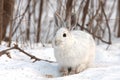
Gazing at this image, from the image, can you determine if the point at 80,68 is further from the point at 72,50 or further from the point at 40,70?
the point at 40,70

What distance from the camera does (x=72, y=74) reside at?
439 centimetres

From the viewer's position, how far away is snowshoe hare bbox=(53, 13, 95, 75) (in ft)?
13.6

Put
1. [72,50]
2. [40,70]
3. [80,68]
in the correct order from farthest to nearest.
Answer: [40,70] → [80,68] → [72,50]

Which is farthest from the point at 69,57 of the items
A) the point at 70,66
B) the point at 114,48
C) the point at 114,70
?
the point at 114,48

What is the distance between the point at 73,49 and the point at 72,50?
0.02 meters

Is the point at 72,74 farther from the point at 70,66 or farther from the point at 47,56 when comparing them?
the point at 47,56

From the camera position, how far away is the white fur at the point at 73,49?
164 inches

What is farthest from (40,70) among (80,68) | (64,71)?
(80,68)

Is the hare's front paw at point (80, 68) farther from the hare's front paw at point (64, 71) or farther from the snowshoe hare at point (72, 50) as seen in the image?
the hare's front paw at point (64, 71)

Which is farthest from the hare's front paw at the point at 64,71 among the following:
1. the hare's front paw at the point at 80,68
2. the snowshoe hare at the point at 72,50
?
the hare's front paw at the point at 80,68

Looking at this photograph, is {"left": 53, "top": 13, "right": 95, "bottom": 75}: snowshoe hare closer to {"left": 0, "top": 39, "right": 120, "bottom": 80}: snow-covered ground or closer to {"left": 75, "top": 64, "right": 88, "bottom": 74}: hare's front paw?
{"left": 75, "top": 64, "right": 88, "bottom": 74}: hare's front paw

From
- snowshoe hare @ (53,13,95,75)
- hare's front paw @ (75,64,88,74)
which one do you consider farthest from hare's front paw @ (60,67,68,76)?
hare's front paw @ (75,64,88,74)

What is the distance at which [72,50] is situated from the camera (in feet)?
13.9

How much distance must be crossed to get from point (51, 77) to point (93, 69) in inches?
19.1
